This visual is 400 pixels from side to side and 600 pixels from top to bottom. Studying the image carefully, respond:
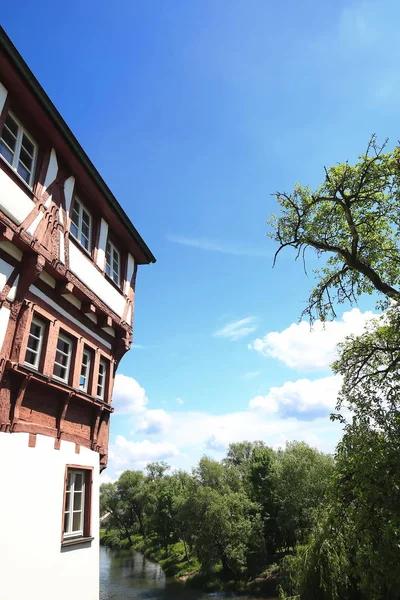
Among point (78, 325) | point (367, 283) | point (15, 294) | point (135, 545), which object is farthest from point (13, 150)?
point (135, 545)

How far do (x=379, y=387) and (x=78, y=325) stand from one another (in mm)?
7879

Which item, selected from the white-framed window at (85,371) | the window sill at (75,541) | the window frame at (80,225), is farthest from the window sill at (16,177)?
the window sill at (75,541)

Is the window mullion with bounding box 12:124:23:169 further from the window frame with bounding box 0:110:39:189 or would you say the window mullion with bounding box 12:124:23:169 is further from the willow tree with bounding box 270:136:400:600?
the willow tree with bounding box 270:136:400:600

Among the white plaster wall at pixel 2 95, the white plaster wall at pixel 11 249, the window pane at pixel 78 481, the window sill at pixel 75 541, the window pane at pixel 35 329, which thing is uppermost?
the white plaster wall at pixel 2 95

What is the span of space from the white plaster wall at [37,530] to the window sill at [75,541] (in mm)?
92

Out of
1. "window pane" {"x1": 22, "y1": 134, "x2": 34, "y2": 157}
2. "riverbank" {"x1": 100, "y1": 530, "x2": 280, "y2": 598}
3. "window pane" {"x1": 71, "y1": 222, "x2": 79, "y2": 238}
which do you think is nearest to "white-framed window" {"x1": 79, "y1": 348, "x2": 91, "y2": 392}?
"window pane" {"x1": 71, "y1": 222, "x2": 79, "y2": 238}

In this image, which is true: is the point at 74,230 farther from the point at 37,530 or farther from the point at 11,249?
the point at 37,530

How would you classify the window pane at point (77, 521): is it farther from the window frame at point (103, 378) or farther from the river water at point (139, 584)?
the river water at point (139, 584)

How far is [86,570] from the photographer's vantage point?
8.46m

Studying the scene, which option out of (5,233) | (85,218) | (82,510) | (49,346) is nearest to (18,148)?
(5,233)

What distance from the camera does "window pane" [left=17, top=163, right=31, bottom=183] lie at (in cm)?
813

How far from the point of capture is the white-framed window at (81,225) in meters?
10.0

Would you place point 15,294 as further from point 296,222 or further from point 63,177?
point 296,222

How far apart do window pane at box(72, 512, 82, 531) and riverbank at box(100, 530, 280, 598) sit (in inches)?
1019
